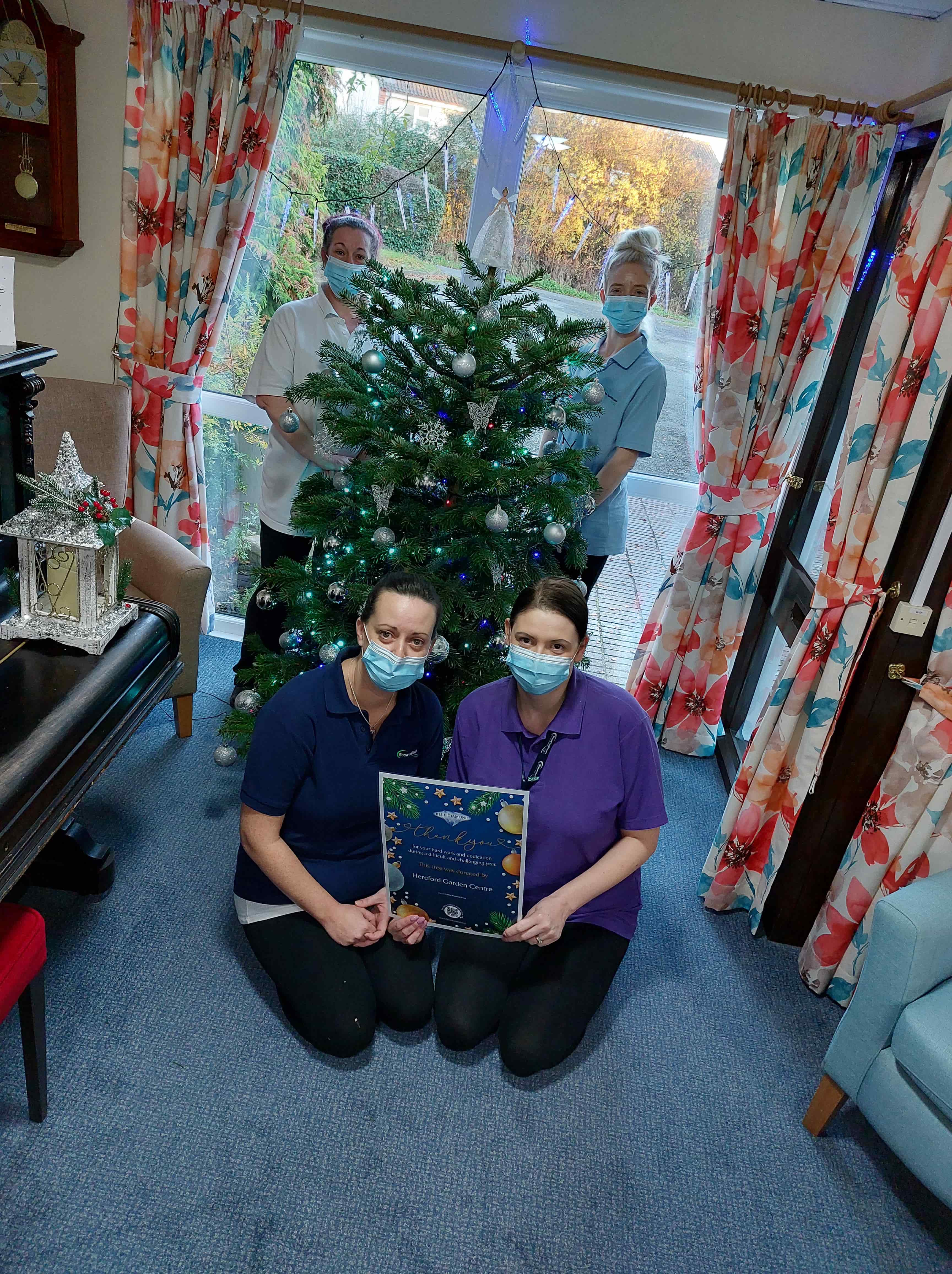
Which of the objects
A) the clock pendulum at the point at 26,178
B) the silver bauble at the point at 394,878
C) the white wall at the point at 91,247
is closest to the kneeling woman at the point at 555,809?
the silver bauble at the point at 394,878

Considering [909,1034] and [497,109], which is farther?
[497,109]

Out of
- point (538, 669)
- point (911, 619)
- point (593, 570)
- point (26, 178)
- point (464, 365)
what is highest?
point (26, 178)

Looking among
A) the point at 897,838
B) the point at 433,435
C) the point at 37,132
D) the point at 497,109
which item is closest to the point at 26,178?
the point at 37,132

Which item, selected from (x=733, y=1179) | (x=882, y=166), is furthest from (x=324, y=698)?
(x=882, y=166)

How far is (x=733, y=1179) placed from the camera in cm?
178

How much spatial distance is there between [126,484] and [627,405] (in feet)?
5.69

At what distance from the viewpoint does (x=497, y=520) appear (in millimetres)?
1986

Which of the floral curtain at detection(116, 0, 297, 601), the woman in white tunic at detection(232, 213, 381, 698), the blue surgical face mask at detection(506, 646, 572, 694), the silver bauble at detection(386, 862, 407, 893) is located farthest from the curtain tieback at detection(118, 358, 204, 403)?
the silver bauble at detection(386, 862, 407, 893)

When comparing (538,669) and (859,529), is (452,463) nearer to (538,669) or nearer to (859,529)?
(538,669)

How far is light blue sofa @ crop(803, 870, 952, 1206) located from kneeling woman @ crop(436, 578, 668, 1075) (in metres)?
0.50

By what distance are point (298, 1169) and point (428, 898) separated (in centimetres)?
56

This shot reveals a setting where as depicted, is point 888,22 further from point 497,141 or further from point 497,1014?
point 497,1014

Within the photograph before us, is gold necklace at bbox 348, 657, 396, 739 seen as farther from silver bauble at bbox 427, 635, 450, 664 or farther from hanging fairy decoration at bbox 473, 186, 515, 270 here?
hanging fairy decoration at bbox 473, 186, 515, 270

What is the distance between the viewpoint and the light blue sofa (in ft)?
5.25
